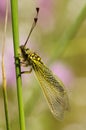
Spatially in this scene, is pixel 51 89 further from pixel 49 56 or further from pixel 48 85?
pixel 49 56

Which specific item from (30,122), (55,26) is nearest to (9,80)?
(30,122)

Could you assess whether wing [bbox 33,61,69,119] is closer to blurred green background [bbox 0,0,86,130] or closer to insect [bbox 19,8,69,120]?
insect [bbox 19,8,69,120]

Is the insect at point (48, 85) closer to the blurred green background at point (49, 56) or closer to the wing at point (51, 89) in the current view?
the wing at point (51, 89)

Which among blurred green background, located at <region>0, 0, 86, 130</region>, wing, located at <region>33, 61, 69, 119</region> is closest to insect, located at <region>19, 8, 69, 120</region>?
wing, located at <region>33, 61, 69, 119</region>

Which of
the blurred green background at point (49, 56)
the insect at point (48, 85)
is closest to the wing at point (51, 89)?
the insect at point (48, 85)

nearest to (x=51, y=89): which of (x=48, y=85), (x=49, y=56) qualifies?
(x=48, y=85)

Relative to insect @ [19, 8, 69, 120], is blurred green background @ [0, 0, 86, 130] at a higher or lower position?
higher

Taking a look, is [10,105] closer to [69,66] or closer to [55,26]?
[69,66]

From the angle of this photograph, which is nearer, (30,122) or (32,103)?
(32,103)
